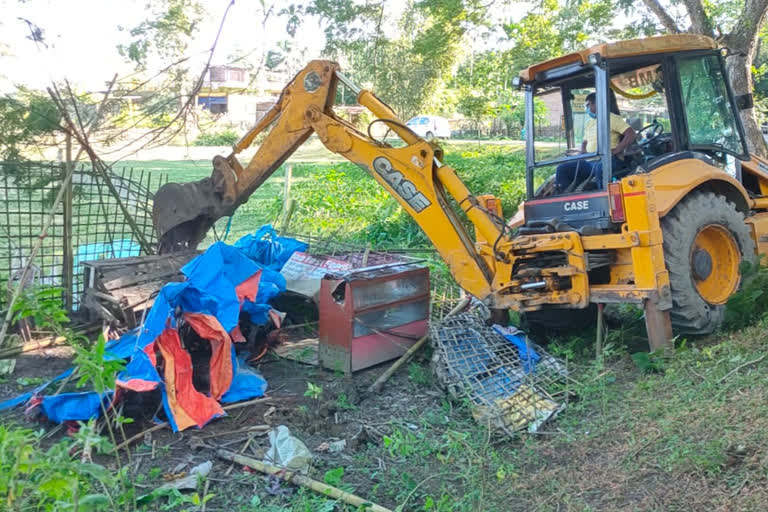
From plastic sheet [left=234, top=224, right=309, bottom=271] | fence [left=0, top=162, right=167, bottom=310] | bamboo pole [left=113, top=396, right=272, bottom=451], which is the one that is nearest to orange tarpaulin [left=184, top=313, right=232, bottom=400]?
bamboo pole [left=113, top=396, right=272, bottom=451]

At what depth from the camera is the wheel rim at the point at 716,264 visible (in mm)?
5617

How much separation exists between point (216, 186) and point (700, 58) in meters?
4.50

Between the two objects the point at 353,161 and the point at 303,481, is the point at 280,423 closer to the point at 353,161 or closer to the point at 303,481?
the point at 303,481

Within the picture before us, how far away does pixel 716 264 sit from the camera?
→ 5859 mm

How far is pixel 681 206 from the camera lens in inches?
211

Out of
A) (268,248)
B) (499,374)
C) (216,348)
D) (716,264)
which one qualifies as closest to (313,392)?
(216,348)

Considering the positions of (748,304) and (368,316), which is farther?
(368,316)

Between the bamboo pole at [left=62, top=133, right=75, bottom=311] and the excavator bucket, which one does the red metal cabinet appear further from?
the bamboo pole at [left=62, top=133, right=75, bottom=311]

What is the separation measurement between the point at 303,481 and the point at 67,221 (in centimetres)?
423

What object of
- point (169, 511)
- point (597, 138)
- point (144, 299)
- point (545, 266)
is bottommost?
point (169, 511)

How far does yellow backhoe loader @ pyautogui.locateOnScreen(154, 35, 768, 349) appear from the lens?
512 centimetres

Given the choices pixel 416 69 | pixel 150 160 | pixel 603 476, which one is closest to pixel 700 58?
pixel 603 476

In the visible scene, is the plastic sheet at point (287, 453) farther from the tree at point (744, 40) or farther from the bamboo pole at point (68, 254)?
the tree at point (744, 40)

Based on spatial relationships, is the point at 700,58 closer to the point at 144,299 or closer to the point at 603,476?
the point at 603,476
